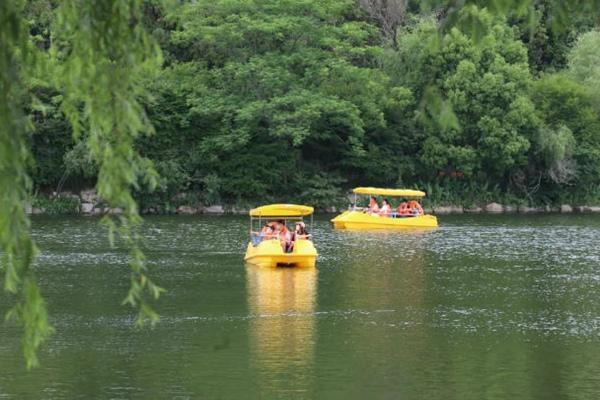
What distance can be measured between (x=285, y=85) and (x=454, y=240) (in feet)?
49.8

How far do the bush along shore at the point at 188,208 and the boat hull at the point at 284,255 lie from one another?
723 inches

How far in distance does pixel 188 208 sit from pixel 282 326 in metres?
31.9

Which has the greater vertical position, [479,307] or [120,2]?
[120,2]

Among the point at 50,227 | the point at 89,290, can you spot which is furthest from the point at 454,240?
the point at 89,290

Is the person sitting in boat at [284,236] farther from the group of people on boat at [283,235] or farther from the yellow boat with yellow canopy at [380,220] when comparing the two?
the yellow boat with yellow canopy at [380,220]

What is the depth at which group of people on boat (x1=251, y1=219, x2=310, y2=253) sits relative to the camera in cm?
3628

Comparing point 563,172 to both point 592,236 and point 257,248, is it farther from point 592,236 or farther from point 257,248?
point 257,248

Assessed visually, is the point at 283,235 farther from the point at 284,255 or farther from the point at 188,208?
the point at 188,208

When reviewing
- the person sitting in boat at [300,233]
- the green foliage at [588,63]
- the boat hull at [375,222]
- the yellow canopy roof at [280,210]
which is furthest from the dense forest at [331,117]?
the person sitting in boat at [300,233]

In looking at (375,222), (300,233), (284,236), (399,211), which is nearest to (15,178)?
(284,236)

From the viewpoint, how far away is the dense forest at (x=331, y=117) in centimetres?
5672

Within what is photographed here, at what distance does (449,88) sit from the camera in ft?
193

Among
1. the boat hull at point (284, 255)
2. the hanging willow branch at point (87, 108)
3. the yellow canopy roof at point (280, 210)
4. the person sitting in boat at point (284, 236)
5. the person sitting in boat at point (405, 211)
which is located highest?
the hanging willow branch at point (87, 108)

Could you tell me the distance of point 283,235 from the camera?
3709 centimetres
